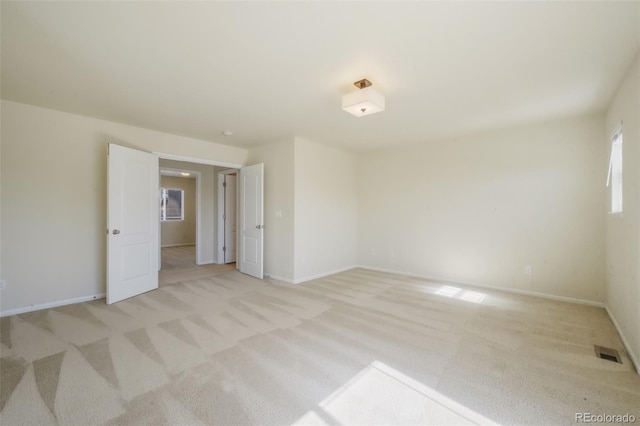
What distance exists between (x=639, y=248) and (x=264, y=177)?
4.75 metres

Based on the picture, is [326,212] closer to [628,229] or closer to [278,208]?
[278,208]

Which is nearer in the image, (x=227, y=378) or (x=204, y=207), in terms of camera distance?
(x=227, y=378)

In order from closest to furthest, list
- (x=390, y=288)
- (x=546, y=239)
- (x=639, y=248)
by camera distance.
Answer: (x=639, y=248), (x=546, y=239), (x=390, y=288)

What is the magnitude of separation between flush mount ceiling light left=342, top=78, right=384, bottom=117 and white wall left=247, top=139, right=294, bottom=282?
204 centimetres

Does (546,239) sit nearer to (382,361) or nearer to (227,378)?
(382,361)

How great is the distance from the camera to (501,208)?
4.22 m

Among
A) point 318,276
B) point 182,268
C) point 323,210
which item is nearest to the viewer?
point 318,276

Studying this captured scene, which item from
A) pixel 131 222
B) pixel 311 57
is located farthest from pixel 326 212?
pixel 311 57

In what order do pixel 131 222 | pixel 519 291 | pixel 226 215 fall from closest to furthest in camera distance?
pixel 131 222
pixel 519 291
pixel 226 215

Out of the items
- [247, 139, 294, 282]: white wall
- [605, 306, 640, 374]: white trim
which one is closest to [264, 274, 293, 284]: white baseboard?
[247, 139, 294, 282]: white wall

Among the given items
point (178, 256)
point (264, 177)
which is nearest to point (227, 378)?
point (264, 177)

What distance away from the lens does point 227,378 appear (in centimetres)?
197

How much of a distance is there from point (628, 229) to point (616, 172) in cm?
108

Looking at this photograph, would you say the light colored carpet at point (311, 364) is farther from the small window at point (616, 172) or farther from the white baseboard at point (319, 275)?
the small window at point (616, 172)
